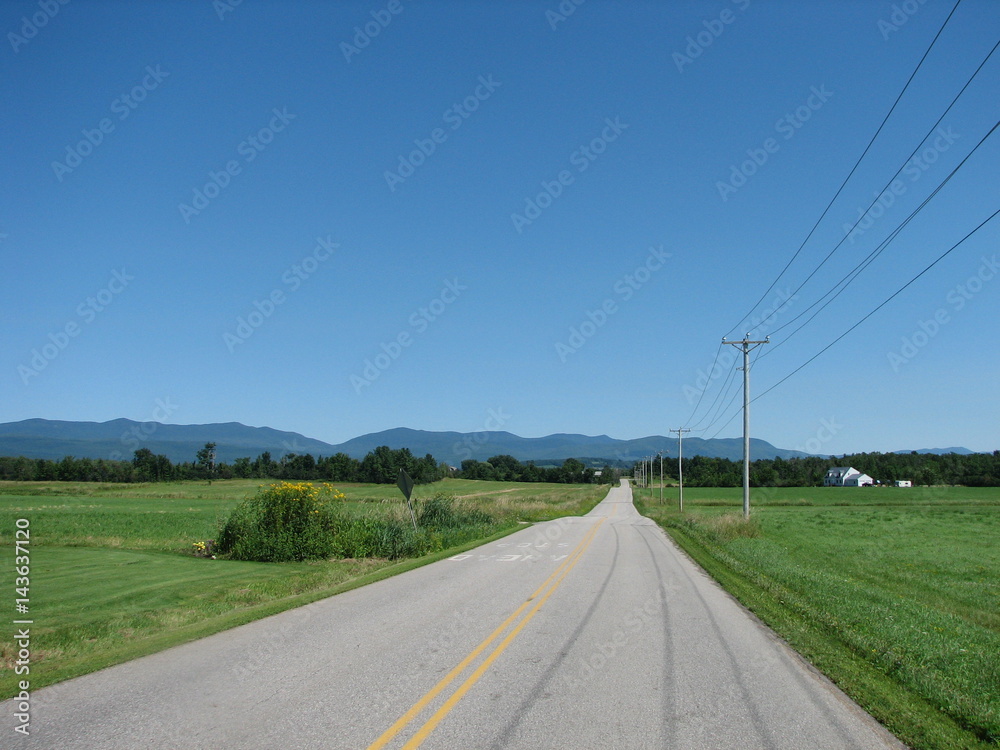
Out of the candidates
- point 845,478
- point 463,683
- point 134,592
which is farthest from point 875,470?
point 463,683

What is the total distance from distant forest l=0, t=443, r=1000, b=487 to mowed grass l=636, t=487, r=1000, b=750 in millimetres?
69932

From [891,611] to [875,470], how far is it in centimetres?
17077

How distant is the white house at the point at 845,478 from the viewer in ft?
504

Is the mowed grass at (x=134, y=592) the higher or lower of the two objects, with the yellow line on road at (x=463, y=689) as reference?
lower

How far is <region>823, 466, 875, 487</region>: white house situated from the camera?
153750 millimetres

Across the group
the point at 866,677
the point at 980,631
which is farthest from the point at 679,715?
the point at 980,631

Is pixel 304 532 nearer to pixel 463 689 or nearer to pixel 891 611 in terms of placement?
pixel 463 689

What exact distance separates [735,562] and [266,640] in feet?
48.8

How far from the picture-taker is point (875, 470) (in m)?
162

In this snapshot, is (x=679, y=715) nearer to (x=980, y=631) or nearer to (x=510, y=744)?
(x=510, y=744)

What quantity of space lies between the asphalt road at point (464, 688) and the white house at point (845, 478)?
15840 centimetres

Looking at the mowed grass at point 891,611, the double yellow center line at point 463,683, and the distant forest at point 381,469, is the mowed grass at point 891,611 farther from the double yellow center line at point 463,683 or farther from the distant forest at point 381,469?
the distant forest at point 381,469

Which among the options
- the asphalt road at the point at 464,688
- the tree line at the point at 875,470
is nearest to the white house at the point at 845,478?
the tree line at the point at 875,470

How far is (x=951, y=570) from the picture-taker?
21.0 metres
